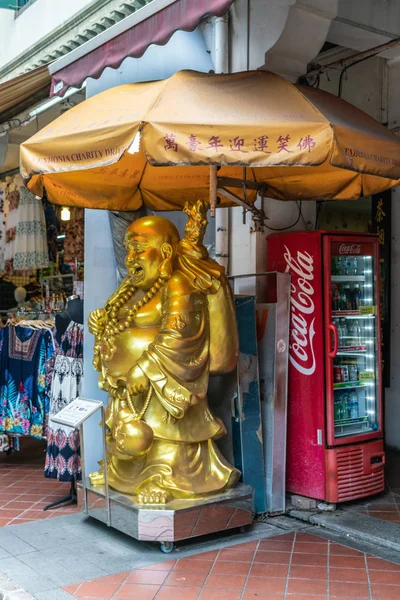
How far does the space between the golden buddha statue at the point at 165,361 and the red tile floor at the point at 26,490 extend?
0.76 meters

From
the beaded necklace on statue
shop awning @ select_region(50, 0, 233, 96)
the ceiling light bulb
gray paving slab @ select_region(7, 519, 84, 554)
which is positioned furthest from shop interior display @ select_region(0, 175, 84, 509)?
shop awning @ select_region(50, 0, 233, 96)

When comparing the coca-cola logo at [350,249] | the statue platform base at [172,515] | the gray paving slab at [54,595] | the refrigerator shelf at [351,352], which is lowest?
the gray paving slab at [54,595]

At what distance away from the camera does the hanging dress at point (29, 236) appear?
10.2 metres

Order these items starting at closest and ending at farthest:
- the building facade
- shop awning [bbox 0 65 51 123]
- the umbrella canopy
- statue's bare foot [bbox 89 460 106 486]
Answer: the umbrella canopy, statue's bare foot [bbox 89 460 106 486], the building facade, shop awning [bbox 0 65 51 123]

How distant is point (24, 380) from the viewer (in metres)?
7.04

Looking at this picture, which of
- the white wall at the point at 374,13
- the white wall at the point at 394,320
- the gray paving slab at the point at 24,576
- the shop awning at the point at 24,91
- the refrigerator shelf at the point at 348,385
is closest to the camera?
the gray paving slab at the point at 24,576

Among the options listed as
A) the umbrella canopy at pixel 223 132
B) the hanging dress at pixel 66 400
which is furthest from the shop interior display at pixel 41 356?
the umbrella canopy at pixel 223 132

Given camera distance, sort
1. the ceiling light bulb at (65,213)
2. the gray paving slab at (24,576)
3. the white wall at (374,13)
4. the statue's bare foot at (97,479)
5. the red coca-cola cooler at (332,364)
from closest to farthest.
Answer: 1. the gray paving slab at (24,576)
2. the statue's bare foot at (97,479)
3. the red coca-cola cooler at (332,364)
4. the white wall at (374,13)
5. the ceiling light bulb at (65,213)

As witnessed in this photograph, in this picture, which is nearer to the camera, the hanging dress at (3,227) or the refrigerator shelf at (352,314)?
the refrigerator shelf at (352,314)

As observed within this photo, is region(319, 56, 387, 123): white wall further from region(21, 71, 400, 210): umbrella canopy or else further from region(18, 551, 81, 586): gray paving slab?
region(18, 551, 81, 586): gray paving slab

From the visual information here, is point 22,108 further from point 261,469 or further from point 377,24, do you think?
point 261,469

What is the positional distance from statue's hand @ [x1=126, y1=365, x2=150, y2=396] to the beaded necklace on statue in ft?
1.00

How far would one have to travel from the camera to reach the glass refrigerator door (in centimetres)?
613

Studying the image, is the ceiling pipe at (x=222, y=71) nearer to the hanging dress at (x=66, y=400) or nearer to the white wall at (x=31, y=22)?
the hanging dress at (x=66, y=400)
